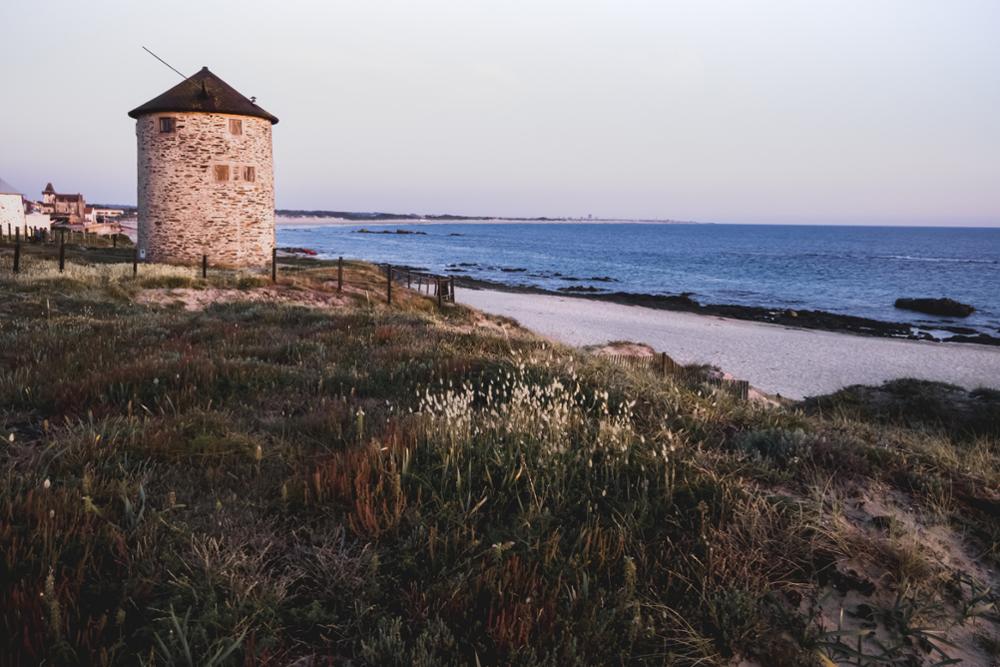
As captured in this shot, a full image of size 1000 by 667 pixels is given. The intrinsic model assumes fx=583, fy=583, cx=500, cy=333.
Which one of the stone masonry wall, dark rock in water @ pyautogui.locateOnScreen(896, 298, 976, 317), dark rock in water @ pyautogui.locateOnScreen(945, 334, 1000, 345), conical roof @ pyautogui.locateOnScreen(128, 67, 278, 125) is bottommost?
dark rock in water @ pyautogui.locateOnScreen(945, 334, 1000, 345)

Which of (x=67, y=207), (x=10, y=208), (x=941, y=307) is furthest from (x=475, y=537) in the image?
(x=67, y=207)

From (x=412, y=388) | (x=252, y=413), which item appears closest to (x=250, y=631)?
(x=252, y=413)

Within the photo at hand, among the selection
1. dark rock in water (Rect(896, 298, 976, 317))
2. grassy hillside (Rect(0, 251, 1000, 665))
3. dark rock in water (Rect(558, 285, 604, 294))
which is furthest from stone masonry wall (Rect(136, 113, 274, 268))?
dark rock in water (Rect(896, 298, 976, 317))

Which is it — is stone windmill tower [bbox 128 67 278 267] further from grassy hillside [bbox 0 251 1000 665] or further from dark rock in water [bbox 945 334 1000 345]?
dark rock in water [bbox 945 334 1000 345]

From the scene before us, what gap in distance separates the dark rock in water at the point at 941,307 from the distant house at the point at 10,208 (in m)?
75.3

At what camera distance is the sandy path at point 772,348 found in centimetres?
2239

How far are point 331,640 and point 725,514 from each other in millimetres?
2224

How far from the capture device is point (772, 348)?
2805cm

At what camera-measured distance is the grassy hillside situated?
247cm

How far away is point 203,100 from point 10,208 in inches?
1620

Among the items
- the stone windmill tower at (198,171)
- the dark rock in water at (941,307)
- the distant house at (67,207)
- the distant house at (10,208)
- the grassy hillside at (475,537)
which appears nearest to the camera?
the grassy hillside at (475,537)

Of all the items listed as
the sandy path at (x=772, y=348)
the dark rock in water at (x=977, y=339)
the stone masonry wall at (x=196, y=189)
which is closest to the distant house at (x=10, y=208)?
the stone masonry wall at (x=196, y=189)

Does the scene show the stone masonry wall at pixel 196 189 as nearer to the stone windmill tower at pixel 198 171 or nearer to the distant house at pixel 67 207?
the stone windmill tower at pixel 198 171

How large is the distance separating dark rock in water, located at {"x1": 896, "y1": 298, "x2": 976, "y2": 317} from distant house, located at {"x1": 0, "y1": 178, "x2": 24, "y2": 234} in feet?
247
